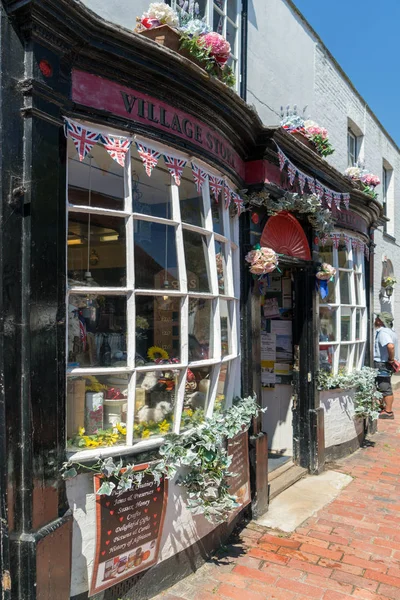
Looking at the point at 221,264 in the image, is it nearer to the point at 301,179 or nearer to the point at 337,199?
the point at 301,179

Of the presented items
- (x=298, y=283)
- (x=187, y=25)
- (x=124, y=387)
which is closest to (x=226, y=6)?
(x=187, y=25)

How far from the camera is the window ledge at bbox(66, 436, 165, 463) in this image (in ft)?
9.21

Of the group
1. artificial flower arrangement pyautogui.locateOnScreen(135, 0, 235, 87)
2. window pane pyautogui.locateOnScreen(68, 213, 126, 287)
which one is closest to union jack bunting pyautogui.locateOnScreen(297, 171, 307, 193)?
artificial flower arrangement pyautogui.locateOnScreen(135, 0, 235, 87)

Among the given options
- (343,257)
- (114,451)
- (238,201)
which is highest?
(238,201)

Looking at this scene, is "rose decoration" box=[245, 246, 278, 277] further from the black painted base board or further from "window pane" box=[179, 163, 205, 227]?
the black painted base board

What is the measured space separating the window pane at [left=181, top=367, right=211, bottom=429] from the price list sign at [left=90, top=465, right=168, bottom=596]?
489 millimetres

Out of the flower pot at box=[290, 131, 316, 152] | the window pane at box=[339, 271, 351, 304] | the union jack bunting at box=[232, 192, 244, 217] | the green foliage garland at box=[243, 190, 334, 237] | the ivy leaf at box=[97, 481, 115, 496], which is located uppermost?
the flower pot at box=[290, 131, 316, 152]

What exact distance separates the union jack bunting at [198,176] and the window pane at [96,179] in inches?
28.6

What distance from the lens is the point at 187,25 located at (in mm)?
3557

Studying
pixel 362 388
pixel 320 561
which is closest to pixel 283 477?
pixel 320 561

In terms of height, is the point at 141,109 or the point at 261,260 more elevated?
the point at 141,109

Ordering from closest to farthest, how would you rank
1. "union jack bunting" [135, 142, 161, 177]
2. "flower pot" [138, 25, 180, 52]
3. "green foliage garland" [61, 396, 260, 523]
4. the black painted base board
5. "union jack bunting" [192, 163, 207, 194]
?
"green foliage garland" [61, 396, 260, 523], the black painted base board, "union jack bunting" [135, 142, 161, 177], "flower pot" [138, 25, 180, 52], "union jack bunting" [192, 163, 207, 194]

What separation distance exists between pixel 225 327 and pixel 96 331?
141 centimetres

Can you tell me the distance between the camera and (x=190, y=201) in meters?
3.68
